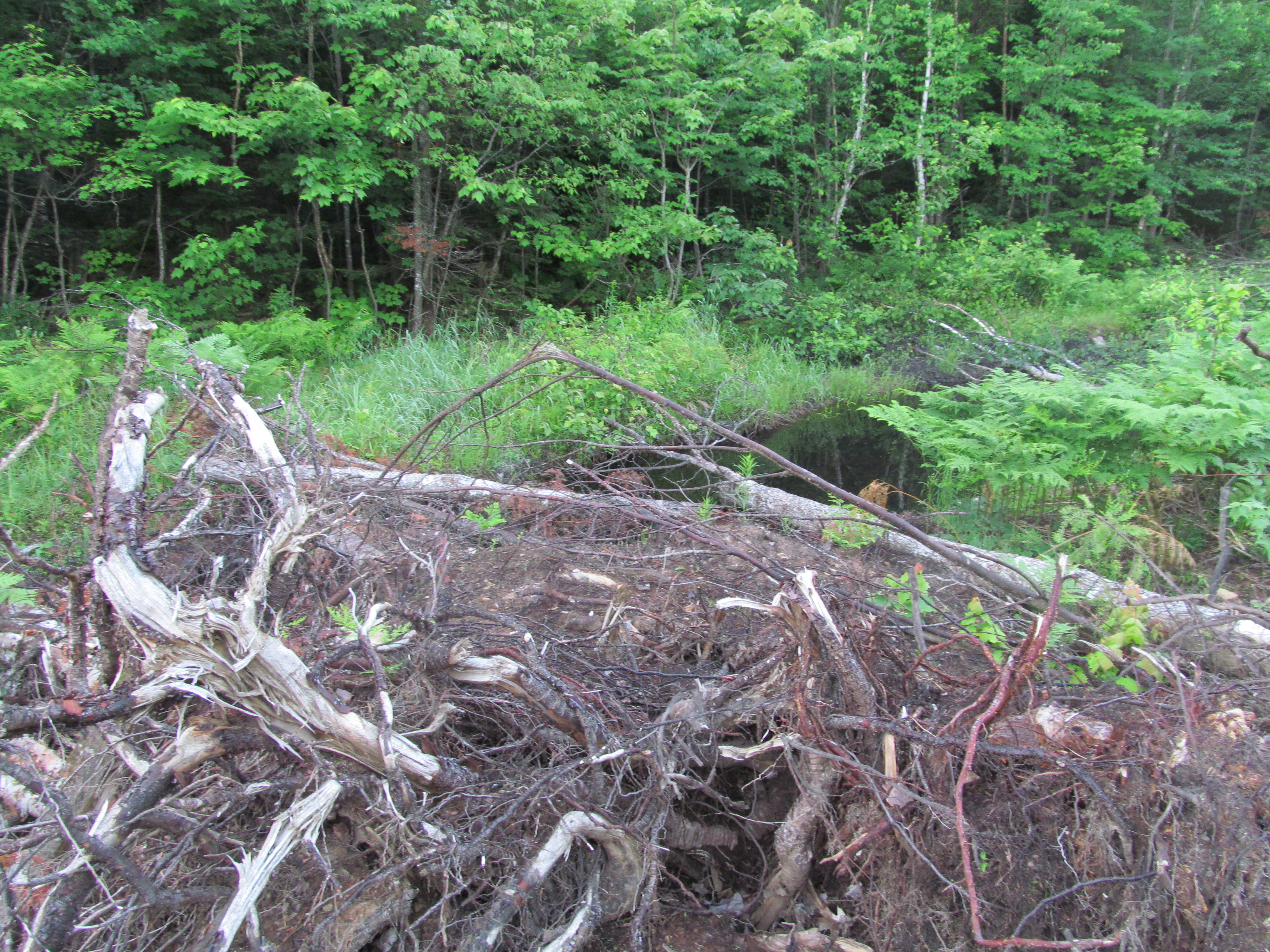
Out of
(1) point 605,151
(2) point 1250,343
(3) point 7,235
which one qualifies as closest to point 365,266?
(3) point 7,235

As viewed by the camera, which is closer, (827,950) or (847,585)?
(827,950)

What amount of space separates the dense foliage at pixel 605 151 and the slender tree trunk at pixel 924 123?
84mm

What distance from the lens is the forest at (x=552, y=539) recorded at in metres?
1.83

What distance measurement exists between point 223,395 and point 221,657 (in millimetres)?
1193

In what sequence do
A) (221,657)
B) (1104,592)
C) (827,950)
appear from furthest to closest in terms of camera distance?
(1104,592)
(827,950)
(221,657)

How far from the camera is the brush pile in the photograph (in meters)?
1.73

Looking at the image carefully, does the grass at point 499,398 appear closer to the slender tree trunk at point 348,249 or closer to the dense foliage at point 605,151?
the dense foliage at point 605,151

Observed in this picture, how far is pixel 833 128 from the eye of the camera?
12922mm

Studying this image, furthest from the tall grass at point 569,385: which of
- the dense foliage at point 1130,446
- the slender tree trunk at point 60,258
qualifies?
the slender tree trunk at point 60,258

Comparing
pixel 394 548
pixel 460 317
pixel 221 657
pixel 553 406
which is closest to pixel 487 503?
pixel 394 548

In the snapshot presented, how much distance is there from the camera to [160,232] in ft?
27.5

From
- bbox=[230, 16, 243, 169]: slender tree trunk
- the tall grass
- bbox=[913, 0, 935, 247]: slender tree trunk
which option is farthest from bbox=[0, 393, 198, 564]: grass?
bbox=[913, 0, 935, 247]: slender tree trunk

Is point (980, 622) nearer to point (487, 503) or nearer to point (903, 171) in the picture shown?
point (487, 503)

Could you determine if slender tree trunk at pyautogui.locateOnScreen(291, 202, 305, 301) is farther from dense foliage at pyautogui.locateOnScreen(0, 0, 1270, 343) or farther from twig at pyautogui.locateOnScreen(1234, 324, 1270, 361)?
twig at pyautogui.locateOnScreen(1234, 324, 1270, 361)
